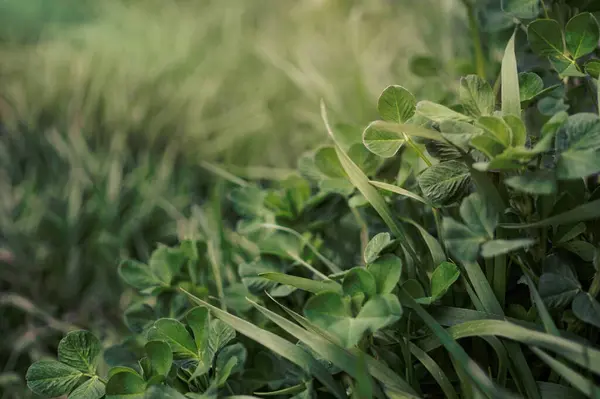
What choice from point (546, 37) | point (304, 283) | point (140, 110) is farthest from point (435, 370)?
point (140, 110)

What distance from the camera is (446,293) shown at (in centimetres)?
61

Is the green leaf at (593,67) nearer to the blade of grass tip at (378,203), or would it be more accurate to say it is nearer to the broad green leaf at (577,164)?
the broad green leaf at (577,164)

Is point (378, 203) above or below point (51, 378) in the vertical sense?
above

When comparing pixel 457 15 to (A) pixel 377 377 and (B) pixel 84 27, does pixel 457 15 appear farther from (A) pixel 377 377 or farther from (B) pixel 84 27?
(B) pixel 84 27

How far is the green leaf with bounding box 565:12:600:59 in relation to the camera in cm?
61

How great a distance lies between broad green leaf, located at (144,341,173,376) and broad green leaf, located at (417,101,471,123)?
1.13 feet

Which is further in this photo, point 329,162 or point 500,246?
point 329,162

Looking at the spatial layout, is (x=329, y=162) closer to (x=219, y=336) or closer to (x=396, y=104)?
(x=396, y=104)

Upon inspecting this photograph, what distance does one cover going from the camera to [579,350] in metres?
0.47

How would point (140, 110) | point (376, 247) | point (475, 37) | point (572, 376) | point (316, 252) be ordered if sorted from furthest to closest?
point (140, 110), point (475, 37), point (316, 252), point (376, 247), point (572, 376)

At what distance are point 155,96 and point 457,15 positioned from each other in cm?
91

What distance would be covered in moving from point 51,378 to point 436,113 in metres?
0.47

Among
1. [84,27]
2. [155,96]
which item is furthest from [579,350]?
[84,27]

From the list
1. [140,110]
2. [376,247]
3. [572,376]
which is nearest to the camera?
[572,376]
